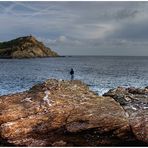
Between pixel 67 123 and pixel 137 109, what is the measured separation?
16.9 feet

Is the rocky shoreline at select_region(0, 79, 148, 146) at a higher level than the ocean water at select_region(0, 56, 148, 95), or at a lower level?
higher

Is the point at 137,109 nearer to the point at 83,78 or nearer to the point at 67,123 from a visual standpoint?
the point at 67,123

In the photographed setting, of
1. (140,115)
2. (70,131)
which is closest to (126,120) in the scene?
(140,115)

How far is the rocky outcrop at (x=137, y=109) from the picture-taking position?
67.9ft

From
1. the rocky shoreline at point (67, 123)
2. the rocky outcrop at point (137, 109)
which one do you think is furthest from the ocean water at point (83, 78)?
the rocky shoreline at point (67, 123)

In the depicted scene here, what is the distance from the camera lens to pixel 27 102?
22.4 metres

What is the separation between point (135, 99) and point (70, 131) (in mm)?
7785

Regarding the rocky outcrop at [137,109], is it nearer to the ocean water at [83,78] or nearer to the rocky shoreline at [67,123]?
the rocky shoreline at [67,123]

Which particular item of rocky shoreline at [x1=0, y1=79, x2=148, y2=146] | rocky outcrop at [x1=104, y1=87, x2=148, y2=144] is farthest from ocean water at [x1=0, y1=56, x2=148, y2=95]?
Result: rocky shoreline at [x1=0, y1=79, x2=148, y2=146]

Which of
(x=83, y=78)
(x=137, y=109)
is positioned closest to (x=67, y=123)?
(x=137, y=109)

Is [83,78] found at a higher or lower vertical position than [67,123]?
lower

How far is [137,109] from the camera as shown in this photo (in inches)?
936

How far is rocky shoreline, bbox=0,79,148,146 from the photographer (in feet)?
67.5

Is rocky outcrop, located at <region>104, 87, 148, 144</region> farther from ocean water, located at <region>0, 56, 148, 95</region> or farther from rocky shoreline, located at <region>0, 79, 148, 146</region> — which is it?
ocean water, located at <region>0, 56, 148, 95</region>
